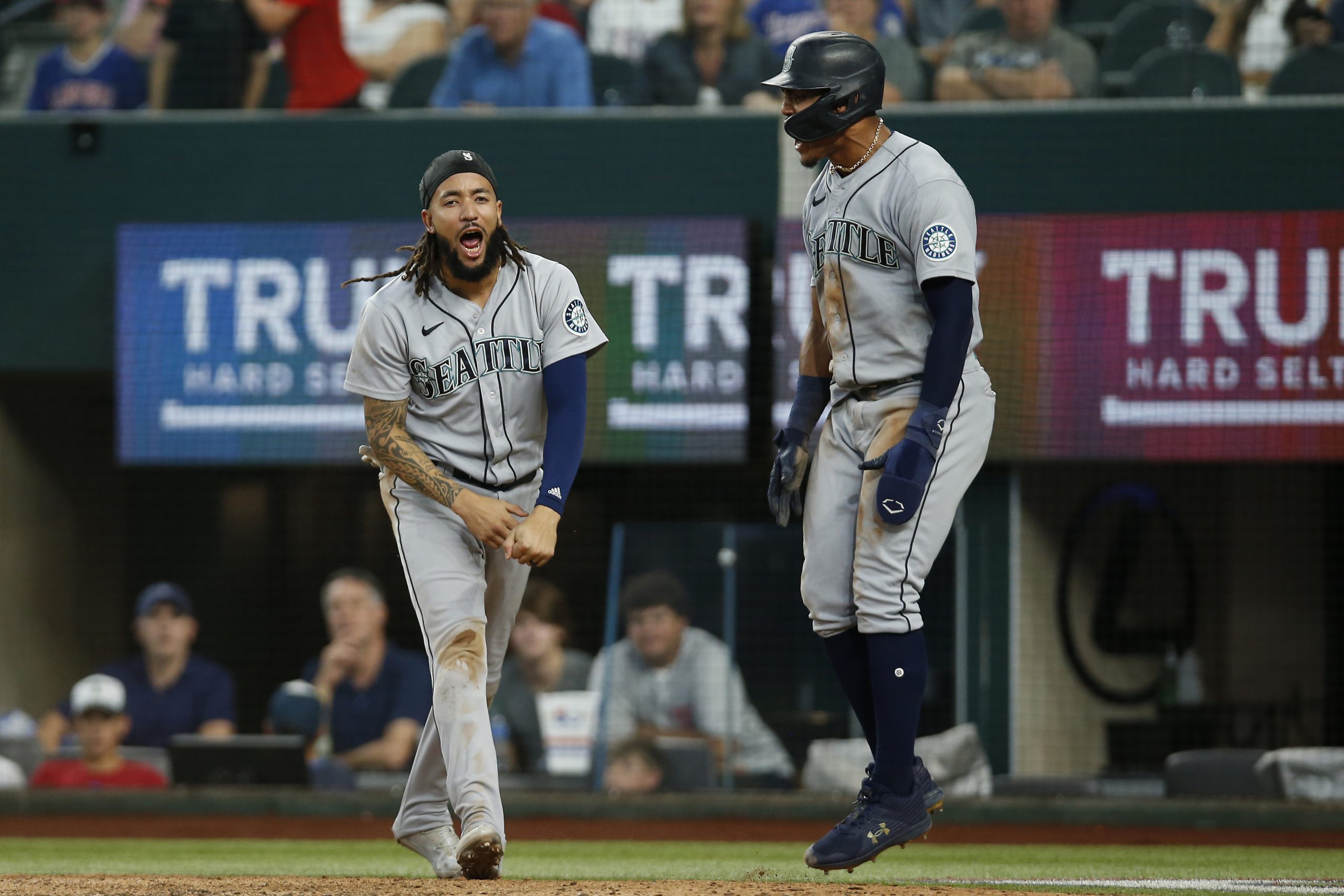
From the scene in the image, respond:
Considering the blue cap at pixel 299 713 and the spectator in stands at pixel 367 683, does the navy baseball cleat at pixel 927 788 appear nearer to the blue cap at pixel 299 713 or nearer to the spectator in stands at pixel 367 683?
the spectator in stands at pixel 367 683

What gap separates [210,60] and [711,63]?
2853 mm

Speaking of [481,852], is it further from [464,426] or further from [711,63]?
[711,63]

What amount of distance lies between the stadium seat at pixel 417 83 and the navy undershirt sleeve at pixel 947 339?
6.32m

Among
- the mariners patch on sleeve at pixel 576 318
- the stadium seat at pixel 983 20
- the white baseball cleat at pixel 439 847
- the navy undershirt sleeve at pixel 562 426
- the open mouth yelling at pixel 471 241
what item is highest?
the stadium seat at pixel 983 20

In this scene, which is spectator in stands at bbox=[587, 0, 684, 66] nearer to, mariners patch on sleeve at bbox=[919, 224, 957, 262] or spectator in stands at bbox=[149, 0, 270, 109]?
spectator in stands at bbox=[149, 0, 270, 109]

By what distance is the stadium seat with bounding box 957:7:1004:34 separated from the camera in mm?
8938

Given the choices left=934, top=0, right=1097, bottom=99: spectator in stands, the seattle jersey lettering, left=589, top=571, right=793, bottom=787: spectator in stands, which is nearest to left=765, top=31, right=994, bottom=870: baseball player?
the seattle jersey lettering

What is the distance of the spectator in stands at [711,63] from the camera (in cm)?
933

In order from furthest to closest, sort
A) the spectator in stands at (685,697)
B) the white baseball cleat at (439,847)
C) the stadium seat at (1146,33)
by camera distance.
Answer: the stadium seat at (1146,33) → the spectator in stands at (685,697) → the white baseball cleat at (439,847)

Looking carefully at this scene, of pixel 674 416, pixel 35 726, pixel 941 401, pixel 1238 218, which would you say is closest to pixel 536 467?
pixel 941 401

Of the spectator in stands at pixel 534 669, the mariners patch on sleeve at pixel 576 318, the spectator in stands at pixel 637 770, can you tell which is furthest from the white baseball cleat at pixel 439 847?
the spectator in stands at pixel 637 770

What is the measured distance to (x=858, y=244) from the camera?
13.2 ft

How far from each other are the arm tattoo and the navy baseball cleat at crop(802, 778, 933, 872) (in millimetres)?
1178

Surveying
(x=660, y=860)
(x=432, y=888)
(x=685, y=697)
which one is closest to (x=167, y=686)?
(x=685, y=697)
